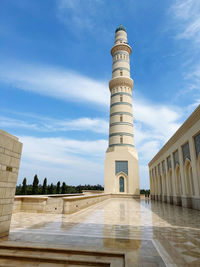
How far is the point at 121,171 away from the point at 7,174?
25.3m

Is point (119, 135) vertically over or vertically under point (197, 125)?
over

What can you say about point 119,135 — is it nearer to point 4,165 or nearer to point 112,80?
point 112,80

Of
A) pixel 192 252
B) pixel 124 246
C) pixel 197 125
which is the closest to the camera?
pixel 192 252

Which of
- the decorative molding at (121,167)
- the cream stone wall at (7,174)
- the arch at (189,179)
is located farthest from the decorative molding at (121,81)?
the cream stone wall at (7,174)

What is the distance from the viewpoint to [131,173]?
29.3 meters

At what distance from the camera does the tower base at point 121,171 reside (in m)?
28.8

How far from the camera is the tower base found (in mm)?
28844

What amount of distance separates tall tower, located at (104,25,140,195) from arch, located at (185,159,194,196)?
1481 centimetres

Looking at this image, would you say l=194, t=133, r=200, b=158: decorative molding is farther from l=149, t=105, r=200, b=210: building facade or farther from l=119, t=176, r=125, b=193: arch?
l=119, t=176, r=125, b=193: arch

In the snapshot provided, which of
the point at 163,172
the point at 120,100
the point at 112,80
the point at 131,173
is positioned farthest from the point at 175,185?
the point at 112,80

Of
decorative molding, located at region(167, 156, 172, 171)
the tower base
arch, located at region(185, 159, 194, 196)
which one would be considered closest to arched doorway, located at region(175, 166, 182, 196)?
decorative molding, located at region(167, 156, 172, 171)

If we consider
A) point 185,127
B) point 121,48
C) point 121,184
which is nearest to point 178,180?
point 185,127

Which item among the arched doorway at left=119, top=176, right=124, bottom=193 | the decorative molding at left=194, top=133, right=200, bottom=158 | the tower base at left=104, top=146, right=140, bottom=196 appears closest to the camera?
the decorative molding at left=194, top=133, right=200, bottom=158

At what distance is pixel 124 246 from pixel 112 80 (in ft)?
103
